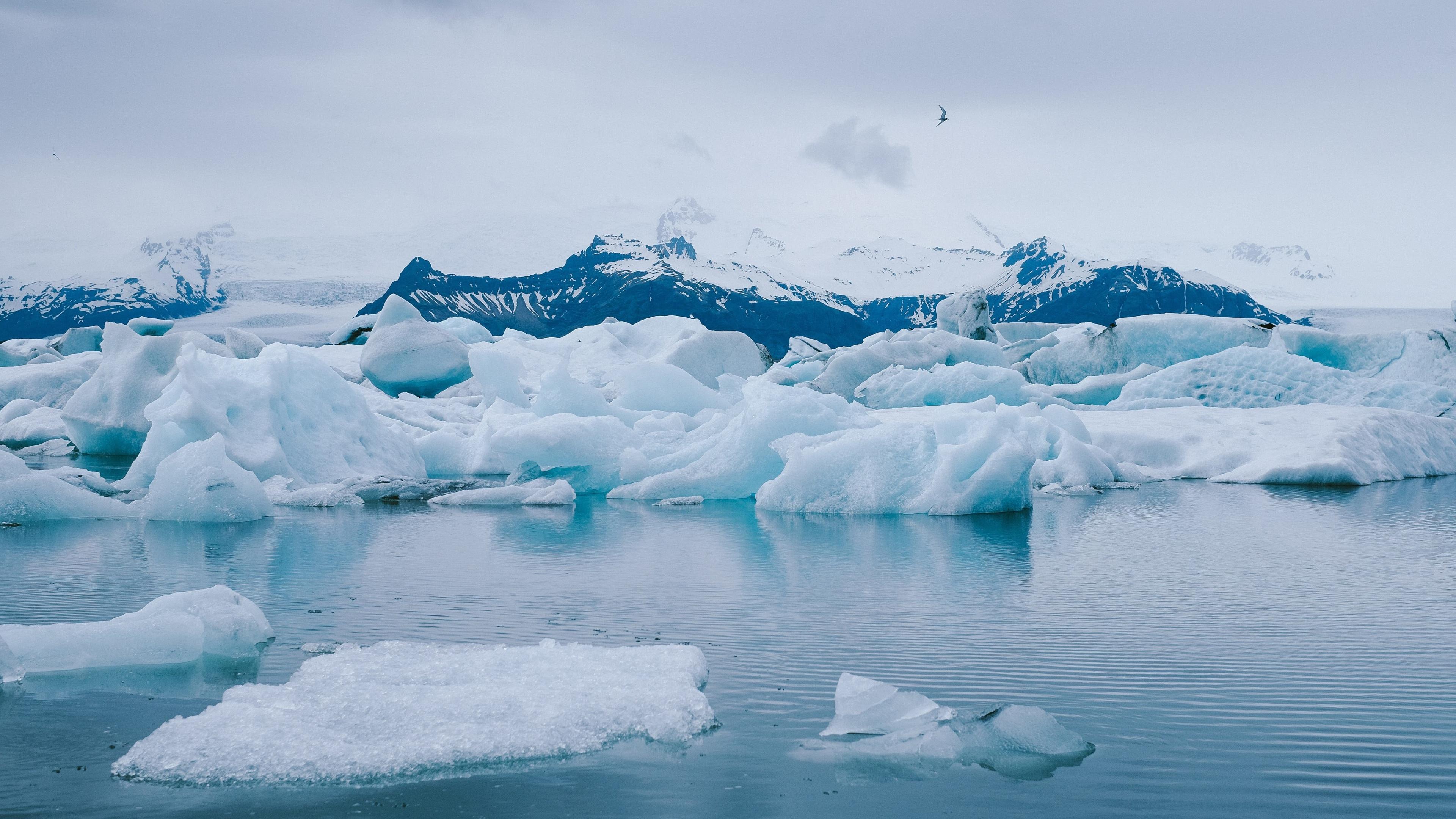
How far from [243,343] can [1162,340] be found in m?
19.4

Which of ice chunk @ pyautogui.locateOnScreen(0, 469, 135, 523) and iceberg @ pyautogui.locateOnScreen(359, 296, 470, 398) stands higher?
iceberg @ pyautogui.locateOnScreen(359, 296, 470, 398)

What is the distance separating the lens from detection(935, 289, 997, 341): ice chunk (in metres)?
28.2

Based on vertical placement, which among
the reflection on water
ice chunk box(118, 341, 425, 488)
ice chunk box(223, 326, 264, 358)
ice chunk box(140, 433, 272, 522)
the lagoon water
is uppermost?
ice chunk box(223, 326, 264, 358)

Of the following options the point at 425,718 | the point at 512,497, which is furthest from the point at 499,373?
the point at 425,718

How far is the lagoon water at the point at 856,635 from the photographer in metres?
3.30

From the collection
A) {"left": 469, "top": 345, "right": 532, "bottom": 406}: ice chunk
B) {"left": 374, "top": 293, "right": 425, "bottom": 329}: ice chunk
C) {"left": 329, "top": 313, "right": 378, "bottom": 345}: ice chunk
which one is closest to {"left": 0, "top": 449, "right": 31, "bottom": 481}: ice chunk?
{"left": 469, "top": 345, "right": 532, "bottom": 406}: ice chunk

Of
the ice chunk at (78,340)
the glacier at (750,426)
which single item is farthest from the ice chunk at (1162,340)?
the ice chunk at (78,340)

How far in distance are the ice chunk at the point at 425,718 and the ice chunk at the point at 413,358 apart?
68.8 ft

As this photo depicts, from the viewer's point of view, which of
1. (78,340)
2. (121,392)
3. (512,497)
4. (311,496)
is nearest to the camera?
(311,496)

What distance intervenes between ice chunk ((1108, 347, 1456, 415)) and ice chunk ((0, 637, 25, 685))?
1758 centimetres

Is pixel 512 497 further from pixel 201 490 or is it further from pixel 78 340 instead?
pixel 78 340

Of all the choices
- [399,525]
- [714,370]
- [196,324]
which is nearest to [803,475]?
[399,525]

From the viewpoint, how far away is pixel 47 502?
10117 mm

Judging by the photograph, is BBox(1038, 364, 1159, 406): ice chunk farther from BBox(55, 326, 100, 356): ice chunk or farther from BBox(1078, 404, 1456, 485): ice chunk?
BBox(55, 326, 100, 356): ice chunk
